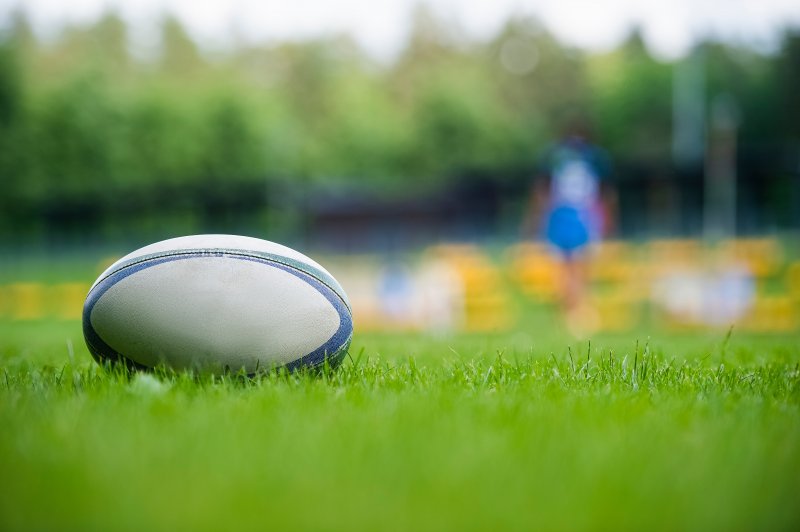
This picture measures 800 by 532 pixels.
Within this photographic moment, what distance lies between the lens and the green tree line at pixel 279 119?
39.0 metres

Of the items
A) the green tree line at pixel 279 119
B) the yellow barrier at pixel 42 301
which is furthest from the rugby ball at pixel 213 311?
the green tree line at pixel 279 119

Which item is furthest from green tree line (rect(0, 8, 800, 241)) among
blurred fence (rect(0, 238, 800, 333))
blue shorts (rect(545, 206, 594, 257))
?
blue shorts (rect(545, 206, 594, 257))

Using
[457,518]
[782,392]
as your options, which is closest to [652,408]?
[782,392]

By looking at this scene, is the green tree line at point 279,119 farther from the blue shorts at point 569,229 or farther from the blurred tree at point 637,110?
→ the blue shorts at point 569,229

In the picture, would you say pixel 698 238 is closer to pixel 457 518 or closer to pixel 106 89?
pixel 457 518

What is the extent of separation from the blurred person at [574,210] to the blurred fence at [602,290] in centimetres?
59

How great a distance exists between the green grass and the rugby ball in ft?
0.43

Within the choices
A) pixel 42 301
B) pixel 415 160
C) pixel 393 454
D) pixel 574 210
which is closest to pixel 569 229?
pixel 574 210

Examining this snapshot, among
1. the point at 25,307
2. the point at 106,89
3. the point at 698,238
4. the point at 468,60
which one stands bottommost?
the point at 25,307

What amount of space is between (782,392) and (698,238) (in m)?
21.6

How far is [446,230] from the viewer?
1027 inches

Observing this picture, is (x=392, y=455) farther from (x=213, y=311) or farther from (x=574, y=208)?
(x=574, y=208)

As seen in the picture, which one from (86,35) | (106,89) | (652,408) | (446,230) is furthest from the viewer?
(86,35)

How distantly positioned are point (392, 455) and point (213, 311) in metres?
1.22
